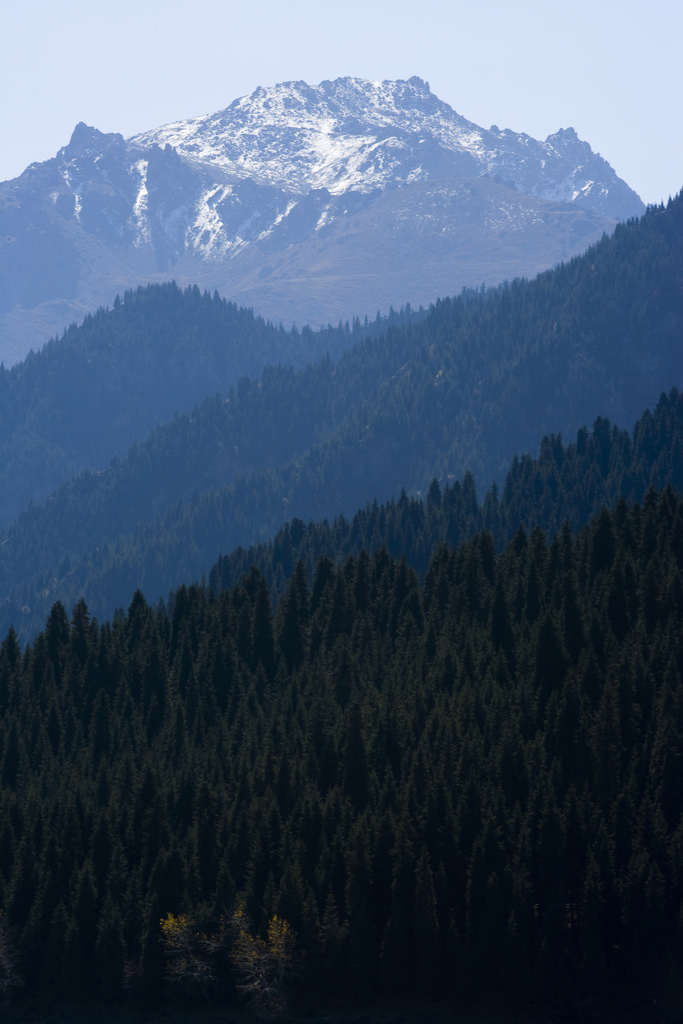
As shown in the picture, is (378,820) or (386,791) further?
(386,791)

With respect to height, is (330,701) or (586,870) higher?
(330,701)

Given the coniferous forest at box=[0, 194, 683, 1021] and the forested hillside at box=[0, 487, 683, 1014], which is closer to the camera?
the coniferous forest at box=[0, 194, 683, 1021]

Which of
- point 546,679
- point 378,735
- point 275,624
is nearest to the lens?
point 378,735

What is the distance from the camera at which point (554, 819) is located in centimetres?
10756

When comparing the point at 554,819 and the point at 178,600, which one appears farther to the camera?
the point at 178,600

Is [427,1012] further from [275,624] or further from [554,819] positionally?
[275,624]

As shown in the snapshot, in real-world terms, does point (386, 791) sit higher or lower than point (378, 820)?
higher

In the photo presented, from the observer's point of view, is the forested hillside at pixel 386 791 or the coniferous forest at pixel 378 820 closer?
the coniferous forest at pixel 378 820

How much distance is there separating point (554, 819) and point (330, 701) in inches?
1764

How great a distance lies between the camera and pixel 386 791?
11962 centimetres

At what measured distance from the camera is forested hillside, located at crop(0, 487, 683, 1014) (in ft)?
339

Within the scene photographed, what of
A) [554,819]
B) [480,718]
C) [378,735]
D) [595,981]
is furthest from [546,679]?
[595,981]

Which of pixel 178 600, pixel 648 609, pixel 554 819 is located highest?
pixel 178 600

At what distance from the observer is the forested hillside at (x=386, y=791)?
339ft
